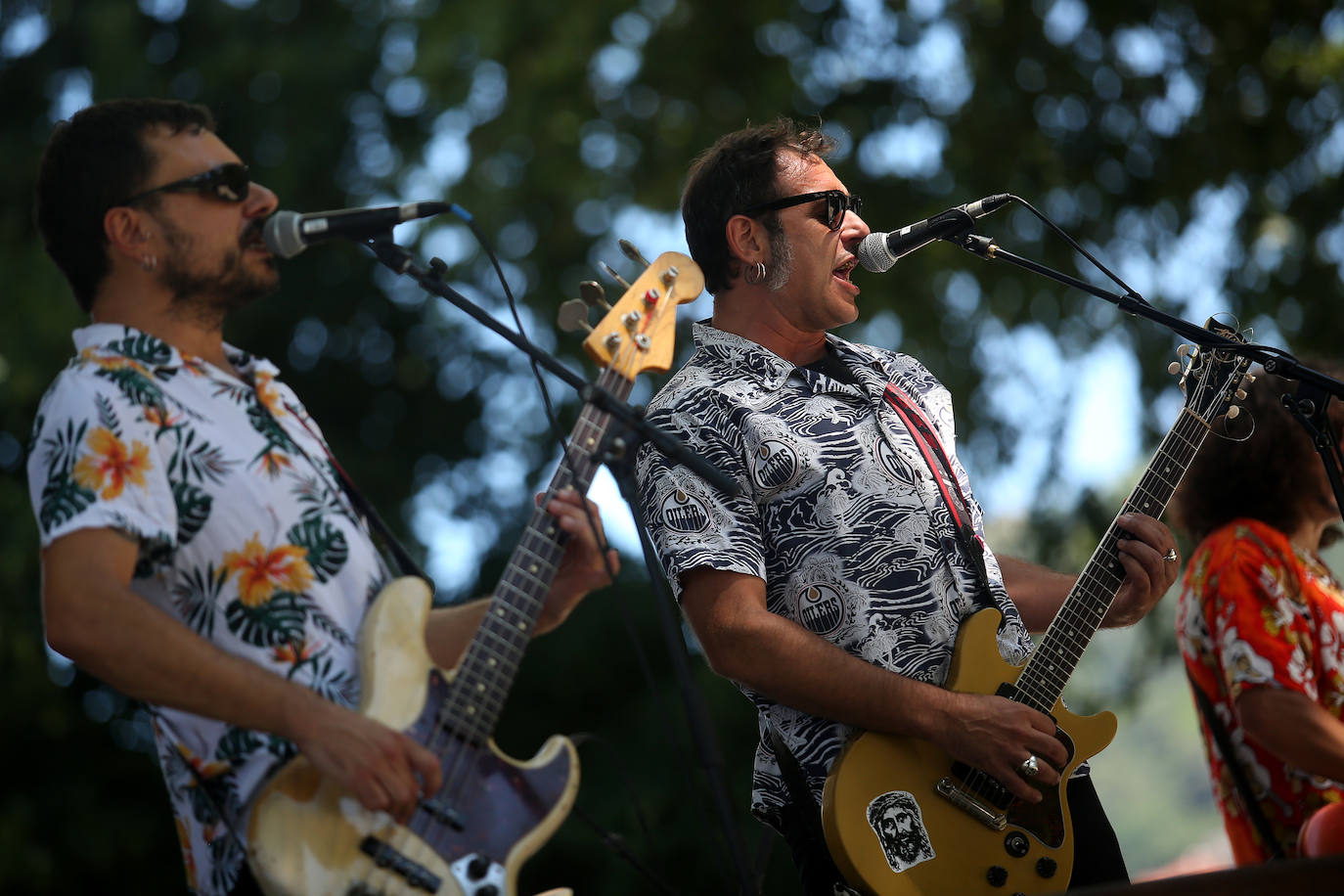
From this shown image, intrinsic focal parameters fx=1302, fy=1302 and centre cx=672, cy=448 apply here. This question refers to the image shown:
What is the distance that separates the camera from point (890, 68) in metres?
7.14

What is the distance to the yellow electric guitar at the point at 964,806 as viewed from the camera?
2.47 metres

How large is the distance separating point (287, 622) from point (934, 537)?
133 cm

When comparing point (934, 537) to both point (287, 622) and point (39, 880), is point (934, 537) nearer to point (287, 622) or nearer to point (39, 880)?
point (287, 622)

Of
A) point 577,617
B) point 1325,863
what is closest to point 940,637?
point 1325,863

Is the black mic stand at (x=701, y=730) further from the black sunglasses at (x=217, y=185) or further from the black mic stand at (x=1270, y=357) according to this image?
the black mic stand at (x=1270, y=357)

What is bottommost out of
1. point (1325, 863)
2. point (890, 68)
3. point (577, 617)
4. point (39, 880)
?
point (39, 880)

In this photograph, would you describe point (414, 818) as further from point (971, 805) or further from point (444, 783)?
point (971, 805)

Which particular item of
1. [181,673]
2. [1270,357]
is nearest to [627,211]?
[1270,357]

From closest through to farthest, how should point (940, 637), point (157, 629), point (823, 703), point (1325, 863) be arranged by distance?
point (157, 629)
point (1325, 863)
point (823, 703)
point (940, 637)

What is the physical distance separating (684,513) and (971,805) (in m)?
0.81

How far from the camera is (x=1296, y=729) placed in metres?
3.27

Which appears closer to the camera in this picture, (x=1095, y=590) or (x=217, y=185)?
(x=217, y=185)

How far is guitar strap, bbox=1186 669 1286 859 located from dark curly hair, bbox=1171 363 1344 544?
0.50 meters

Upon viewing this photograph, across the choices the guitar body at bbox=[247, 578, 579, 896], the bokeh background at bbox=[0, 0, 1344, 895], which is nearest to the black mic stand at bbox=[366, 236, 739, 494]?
the guitar body at bbox=[247, 578, 579, 896]
